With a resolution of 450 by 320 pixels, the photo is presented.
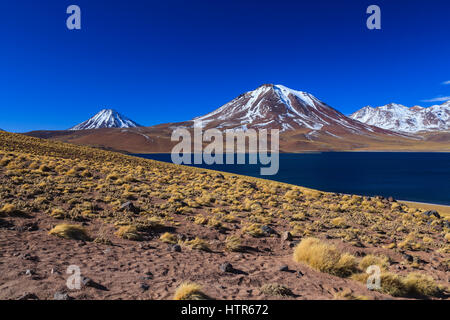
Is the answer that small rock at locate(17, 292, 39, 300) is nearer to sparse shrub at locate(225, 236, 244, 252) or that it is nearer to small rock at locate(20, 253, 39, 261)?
small rock at locate(20, 253, 39, 261)

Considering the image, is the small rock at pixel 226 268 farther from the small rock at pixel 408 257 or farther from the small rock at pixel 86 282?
the small rock at pixel 408 257

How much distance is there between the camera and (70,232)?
23.2 ft

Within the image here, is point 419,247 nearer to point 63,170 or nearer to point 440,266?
point 440,266

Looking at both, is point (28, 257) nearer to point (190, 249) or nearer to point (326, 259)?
point (190, 249)

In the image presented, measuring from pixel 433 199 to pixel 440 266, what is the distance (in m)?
30.4

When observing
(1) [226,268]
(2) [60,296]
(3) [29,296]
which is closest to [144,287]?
(2) [60,296]

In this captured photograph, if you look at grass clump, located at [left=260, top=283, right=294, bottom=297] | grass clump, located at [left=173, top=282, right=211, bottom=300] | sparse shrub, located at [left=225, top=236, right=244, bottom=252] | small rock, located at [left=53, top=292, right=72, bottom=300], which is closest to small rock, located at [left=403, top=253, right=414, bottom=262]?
sparse shrub, located at [left=225, top=236, right=244, bottom=252]

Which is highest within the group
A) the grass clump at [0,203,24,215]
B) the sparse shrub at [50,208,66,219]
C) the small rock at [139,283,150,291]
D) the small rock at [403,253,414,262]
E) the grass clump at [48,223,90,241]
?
the grass clump at [0,203,24,215]

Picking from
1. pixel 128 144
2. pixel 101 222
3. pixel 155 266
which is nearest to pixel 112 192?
pixel 101 222

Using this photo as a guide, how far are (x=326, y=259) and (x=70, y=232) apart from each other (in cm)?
731

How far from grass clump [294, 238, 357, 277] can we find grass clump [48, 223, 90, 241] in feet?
20.9

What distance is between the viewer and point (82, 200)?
1034 cm

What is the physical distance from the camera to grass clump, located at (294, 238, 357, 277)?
245 inches

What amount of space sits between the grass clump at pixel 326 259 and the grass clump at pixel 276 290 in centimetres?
182
